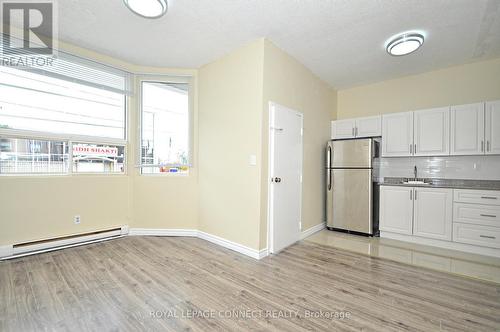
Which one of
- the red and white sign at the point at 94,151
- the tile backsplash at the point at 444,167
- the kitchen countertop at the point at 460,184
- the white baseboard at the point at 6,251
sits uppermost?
the red and white sign at the point at 94,151

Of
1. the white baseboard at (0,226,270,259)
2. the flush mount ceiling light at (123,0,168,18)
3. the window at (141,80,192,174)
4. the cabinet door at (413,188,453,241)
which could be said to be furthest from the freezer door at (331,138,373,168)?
the flush mount ceiling light at (123,0,168,18)

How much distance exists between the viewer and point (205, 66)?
3543 mm

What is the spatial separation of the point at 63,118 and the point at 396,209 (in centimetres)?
523

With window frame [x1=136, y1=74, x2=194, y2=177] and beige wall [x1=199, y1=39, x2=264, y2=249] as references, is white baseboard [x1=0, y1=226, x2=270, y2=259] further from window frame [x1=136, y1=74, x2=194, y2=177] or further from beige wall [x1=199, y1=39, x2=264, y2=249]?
window frame [x1=136, y1=74, x2=194, y2=177]

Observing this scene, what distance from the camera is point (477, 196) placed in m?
2.94

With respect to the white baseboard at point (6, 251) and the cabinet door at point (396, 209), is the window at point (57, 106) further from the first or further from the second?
the cabinet door at point (396, 209)

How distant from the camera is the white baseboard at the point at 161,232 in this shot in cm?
360

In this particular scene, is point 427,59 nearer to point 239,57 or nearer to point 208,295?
point 239,57

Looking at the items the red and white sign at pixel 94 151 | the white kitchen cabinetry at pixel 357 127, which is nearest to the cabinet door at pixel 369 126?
the white kitchen cabinetry at pixel 357 127

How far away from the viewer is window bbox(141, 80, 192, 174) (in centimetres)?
365

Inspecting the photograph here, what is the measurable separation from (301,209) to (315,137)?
1.35m

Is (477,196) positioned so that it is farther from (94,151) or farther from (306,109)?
(94,151)

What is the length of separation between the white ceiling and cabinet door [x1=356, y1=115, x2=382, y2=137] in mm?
904

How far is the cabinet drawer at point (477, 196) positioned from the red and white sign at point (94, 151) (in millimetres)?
5192
